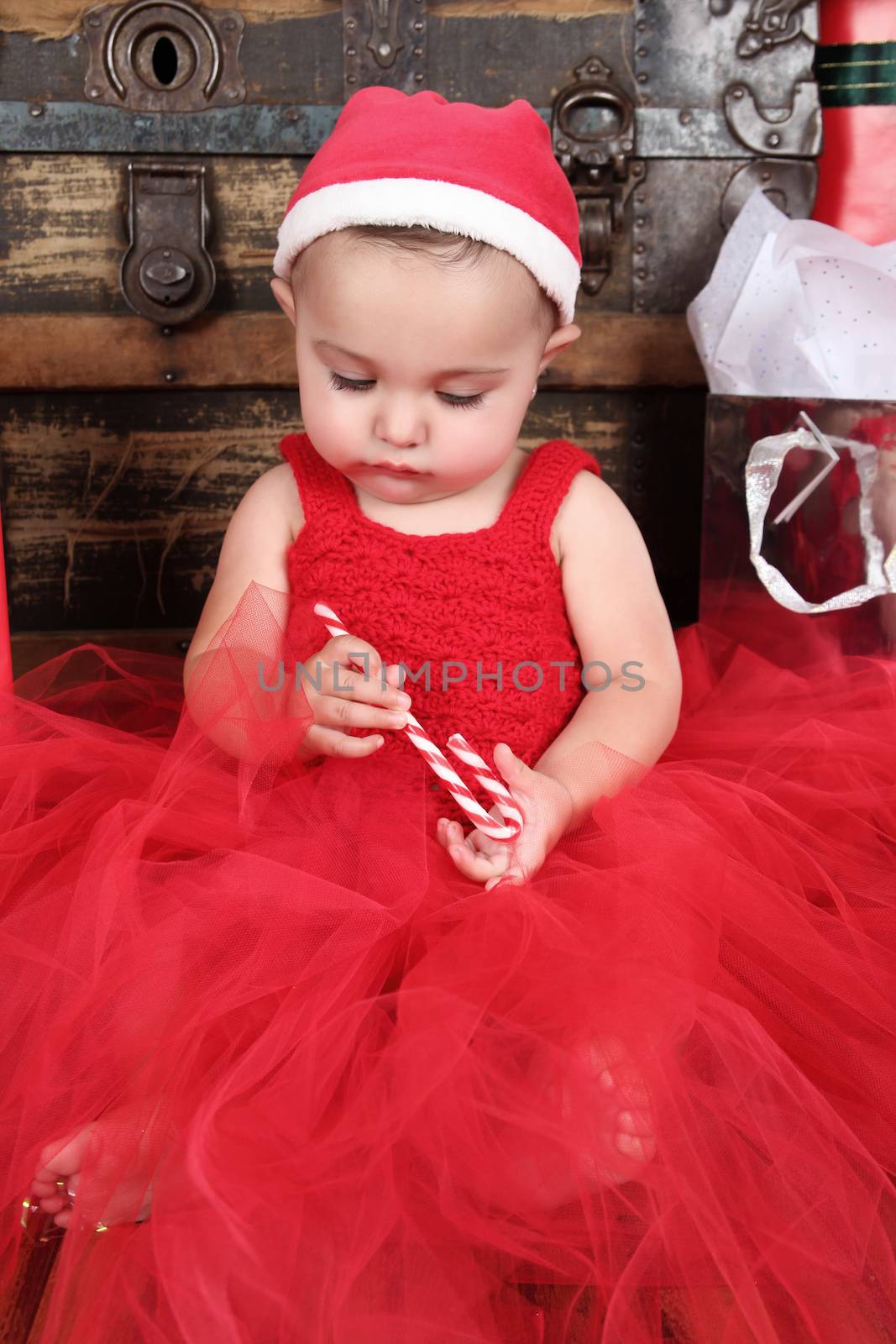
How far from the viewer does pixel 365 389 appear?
1.01 metres

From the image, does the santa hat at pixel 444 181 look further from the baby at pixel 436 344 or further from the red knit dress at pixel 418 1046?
the red knit dress at pixel 418 1046

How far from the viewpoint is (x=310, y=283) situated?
101 centimetres

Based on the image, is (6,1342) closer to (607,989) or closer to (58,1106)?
(58,1106)

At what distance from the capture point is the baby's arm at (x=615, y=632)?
3.65 feet

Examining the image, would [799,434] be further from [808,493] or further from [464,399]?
[464,399]

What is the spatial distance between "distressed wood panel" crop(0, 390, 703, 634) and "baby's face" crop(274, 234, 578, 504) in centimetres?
54

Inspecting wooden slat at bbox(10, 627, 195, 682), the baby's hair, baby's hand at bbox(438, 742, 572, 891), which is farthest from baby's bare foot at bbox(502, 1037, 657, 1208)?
wooden slat at bbox(10, 627, 195, 682)

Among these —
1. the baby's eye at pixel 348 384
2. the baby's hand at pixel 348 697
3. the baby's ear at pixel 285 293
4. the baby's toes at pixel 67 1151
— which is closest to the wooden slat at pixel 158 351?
the baby's ear at pixel 285 293

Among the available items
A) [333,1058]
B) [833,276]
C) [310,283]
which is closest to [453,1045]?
[333,1058]

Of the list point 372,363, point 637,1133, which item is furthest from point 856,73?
point 637,1133

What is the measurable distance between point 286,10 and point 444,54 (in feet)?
0.65

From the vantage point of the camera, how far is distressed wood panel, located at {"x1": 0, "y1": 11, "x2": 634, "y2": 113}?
146 centimetres

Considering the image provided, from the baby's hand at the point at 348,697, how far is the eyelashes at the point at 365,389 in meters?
0.21

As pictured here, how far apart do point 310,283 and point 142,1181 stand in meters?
0.69
